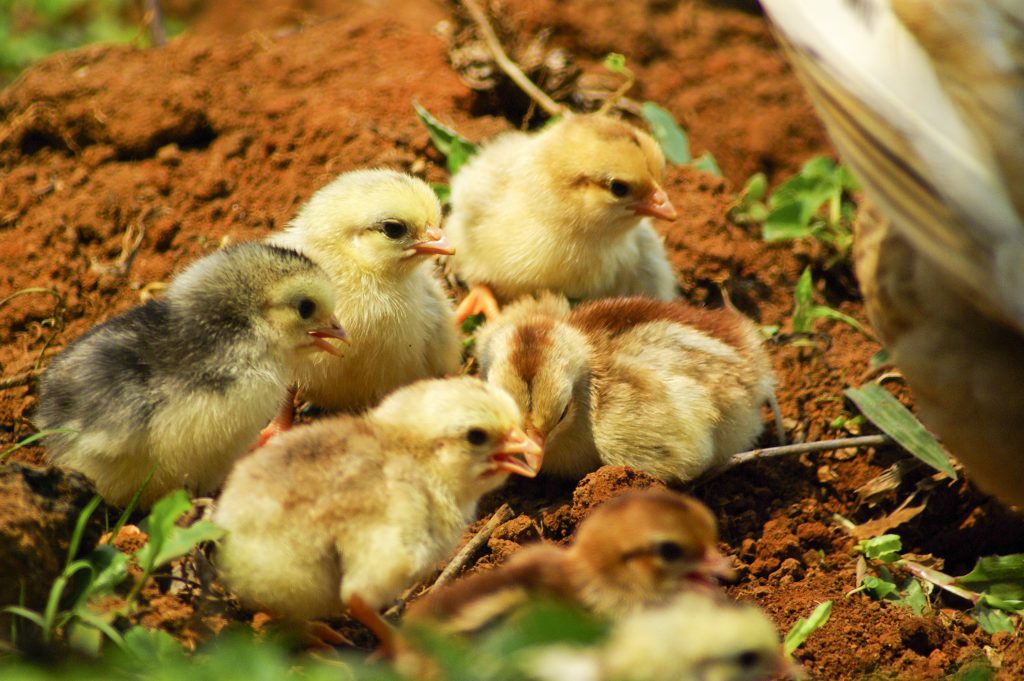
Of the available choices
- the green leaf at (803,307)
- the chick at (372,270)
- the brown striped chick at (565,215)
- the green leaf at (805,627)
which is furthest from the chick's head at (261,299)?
the green leaf at (803,307)

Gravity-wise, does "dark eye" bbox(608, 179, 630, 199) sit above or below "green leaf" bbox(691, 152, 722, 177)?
above

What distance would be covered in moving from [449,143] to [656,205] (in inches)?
47.1

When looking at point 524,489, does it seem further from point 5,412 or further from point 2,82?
point 2,82

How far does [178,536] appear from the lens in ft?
9.97

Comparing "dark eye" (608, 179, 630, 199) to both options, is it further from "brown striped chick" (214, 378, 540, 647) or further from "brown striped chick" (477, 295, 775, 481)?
"brown striped chick" (214, 378, 540, 647)

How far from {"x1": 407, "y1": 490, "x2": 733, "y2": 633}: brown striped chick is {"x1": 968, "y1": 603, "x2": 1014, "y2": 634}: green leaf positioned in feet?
4.78

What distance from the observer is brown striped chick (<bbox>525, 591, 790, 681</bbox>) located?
2373 millimetres

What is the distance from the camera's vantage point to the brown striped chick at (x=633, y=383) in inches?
149

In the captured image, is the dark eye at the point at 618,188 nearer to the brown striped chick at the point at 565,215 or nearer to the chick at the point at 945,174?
the brown striped chick at the point at 565,215

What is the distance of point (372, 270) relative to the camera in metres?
4.11

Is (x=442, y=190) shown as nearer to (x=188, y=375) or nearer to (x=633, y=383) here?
(x=633, y=383)

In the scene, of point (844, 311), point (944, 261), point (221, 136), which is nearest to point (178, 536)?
point (944, 261)

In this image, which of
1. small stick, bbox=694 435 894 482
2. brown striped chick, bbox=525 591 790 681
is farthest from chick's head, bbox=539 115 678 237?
brown striped chick, bbox=525 591 790 681

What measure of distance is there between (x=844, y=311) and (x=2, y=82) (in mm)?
4734
